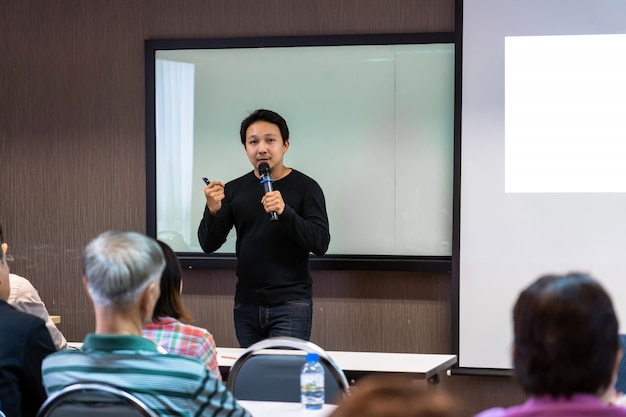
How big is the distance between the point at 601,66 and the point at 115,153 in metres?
2.79

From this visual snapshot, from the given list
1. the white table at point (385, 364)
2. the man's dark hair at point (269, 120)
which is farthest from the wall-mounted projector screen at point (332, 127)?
the white table at point (385, 364)

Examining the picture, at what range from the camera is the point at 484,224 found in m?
4.46

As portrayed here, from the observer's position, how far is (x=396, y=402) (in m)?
0.94

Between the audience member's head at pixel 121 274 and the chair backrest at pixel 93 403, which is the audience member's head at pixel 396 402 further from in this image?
the audience member's head at pixel 121 274

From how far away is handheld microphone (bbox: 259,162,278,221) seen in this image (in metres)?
3.70

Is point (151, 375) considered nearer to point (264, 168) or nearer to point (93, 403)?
point (93, 403)

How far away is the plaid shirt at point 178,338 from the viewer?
2.38 m

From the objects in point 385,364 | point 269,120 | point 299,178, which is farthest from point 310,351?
point 269,120

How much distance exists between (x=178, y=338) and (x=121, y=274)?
1.48ft

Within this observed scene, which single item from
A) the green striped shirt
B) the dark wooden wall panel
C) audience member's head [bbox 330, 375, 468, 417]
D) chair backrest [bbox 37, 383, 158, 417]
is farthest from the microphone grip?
audience member's head [bbox 330, 375, 468, 417]

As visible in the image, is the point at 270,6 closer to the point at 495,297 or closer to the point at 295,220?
the point at 295,220

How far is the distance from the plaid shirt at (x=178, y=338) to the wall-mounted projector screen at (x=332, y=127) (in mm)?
2406

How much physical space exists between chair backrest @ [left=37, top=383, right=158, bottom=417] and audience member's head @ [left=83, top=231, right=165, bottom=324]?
8.1 inches

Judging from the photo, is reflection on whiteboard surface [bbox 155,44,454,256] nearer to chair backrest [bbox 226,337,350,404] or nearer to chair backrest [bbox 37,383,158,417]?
chair backrest [bbox 226,337,350,404]
